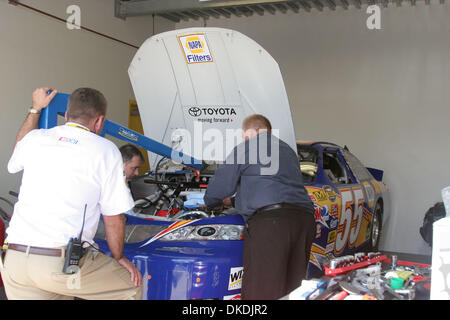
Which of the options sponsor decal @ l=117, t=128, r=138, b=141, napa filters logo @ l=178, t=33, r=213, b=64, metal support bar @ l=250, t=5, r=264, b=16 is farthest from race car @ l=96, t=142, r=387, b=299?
metal support bar @ l=250, t=5, r=264, b=16

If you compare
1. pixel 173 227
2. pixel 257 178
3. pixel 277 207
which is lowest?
pixel 173 227

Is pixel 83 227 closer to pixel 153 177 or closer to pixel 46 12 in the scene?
pixel 153 177

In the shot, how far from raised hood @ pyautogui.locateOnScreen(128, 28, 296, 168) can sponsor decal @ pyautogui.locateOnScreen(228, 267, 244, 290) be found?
1188 millimetres

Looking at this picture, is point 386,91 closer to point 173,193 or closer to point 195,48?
point 195,48

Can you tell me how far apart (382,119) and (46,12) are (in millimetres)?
5923

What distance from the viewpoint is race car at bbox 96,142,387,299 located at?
115 inches

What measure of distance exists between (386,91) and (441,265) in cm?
752

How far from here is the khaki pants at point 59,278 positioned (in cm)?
191

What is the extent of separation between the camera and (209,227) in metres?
3.25

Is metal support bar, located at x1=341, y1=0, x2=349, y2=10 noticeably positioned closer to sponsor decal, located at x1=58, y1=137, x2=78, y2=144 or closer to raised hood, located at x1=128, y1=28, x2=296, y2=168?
raised hood, located at x1=128, y1=28, x2=296, y2=168

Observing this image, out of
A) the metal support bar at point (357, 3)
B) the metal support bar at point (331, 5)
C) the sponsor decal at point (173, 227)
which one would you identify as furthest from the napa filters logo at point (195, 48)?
the metal support bar at point (357, 3)

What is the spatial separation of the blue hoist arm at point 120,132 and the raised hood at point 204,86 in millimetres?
103

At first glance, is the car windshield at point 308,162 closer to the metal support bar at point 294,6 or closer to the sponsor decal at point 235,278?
the sponsor decal at point 235,278

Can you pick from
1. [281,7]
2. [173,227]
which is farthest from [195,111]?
[281,7]
